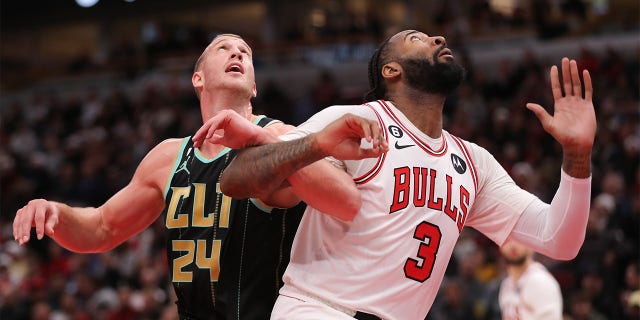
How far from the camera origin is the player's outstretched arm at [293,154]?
11.6 feet

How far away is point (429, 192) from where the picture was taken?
410cm

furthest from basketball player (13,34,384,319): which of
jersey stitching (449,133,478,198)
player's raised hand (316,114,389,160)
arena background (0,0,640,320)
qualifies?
arena background (0,0,640,320)

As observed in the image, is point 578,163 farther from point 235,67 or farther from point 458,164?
point 235,67

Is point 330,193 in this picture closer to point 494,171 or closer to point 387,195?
point 387,195

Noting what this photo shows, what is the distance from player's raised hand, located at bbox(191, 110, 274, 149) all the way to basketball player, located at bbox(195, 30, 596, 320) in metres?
0.02

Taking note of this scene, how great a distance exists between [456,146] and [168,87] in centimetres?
1683

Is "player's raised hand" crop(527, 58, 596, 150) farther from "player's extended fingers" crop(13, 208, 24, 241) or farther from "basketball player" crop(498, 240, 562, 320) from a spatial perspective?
"basketball player" crop(498, 240, 562, 320)

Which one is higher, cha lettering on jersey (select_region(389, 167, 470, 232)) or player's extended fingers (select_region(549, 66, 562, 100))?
player's extended fingers (select_region(549, 66, 562, 100))

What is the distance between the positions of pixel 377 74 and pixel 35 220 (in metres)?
1.83

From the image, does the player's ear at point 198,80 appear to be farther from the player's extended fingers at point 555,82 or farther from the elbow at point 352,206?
the player's extended fingers at point 555,82

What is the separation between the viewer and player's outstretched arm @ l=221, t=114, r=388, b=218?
355 centimetres

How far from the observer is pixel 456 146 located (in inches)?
175

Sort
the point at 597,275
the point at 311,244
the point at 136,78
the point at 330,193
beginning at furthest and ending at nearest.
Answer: the point at 136,78 → the point at 597,275 → the point at 311,244 → the point at 330,193

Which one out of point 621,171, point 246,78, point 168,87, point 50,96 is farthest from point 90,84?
point 246,78
